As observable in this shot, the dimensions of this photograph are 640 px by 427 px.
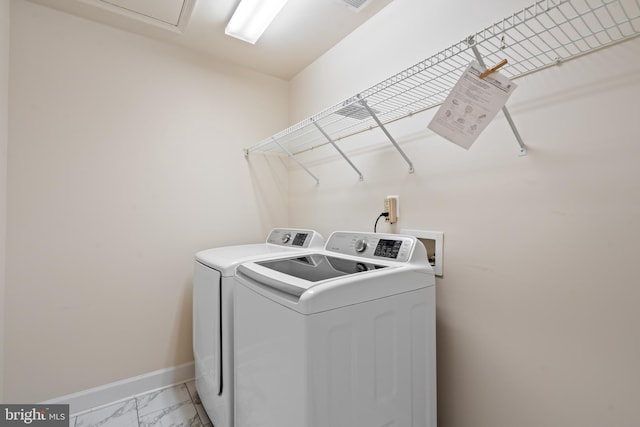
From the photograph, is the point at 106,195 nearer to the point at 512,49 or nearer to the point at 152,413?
the point at 152,413

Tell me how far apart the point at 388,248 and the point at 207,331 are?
1091mm

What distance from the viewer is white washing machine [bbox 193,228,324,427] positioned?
4.56 ft

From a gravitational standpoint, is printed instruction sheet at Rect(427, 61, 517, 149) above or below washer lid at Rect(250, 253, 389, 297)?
above

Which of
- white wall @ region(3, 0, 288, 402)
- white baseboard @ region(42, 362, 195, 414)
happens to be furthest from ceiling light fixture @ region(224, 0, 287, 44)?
white baseboard @ region(42, 362, 195, 414)

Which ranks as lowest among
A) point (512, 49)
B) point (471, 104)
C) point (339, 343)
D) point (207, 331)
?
point (207, 331)

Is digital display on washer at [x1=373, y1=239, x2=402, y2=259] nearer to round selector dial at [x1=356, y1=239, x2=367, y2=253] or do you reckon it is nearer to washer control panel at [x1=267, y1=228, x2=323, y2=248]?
round selector dial at [x1=356, y1=239, x2=367, y2=253]

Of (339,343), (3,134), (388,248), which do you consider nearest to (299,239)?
(388,248)

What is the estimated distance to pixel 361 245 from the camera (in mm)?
1512

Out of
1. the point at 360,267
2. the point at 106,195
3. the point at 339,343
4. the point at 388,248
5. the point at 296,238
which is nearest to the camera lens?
the point at 339,343

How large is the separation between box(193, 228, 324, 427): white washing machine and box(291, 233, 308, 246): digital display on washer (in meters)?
0.08

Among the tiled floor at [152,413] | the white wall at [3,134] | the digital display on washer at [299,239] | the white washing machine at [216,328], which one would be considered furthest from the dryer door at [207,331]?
the white wall at [3,134]

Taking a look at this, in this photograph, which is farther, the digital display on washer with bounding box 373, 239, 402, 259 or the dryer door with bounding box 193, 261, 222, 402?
the dryer door with bounding box 193, 261, 222, 402

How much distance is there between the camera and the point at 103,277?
1863 mm

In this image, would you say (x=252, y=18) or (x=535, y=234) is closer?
(x=535, y=234)
